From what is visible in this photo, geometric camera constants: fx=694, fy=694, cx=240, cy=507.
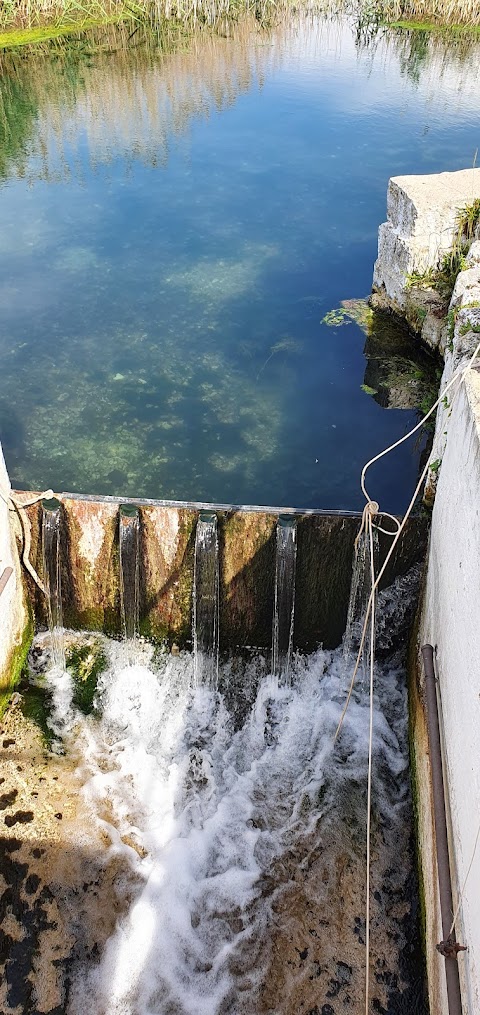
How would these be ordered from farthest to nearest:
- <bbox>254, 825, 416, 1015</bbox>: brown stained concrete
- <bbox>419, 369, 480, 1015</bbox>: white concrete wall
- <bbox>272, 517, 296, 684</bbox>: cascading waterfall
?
<bbox>272, 517, 296, 684</bbox>: cascading waterfall → <bbox>254, 825, 416, 1015</bbox>: brown stained concrete → <bbox>419, 369, 480, 1015</bbox>: white concrete wall

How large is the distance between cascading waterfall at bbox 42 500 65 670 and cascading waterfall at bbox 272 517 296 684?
5.18 ft

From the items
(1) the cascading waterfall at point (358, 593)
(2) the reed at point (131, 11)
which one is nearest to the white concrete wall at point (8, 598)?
(1) the cascading waterfall at point (358, 593)

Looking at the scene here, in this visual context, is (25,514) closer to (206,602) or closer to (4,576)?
(4,576)

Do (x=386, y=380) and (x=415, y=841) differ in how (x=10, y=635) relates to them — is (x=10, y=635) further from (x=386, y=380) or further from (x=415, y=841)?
(x=386, y=380)

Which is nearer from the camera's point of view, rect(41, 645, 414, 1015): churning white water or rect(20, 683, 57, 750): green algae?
rect(41, 645, 414, 1015): churning white water

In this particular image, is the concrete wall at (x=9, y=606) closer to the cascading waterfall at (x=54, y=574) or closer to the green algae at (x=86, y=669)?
the cascading waterfall at (x=54, y=574)

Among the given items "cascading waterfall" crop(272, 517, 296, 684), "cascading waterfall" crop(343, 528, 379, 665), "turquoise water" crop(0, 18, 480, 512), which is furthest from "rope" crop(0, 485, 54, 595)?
"cascading waterfall" crop(343, 528, 379, 665)

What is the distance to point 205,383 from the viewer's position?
7160 mm

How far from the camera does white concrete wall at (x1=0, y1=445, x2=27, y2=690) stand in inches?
185

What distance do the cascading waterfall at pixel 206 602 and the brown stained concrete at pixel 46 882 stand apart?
114 centimetres

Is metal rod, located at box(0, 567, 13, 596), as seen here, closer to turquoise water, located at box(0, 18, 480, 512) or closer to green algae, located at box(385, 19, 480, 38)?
turquoise water, located at box(0, 18, 480, 512)

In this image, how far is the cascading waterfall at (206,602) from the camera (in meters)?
4.83

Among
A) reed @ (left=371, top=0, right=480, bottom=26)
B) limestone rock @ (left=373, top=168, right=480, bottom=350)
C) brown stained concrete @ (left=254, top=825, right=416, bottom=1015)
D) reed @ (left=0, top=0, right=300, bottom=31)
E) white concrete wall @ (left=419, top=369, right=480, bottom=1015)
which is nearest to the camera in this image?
white concrete wall @ (left=419, top=369, right=480, bottom=1015)

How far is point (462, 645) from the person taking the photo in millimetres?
3223
